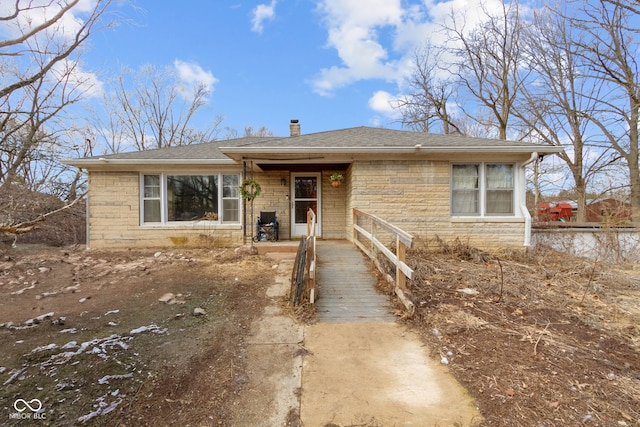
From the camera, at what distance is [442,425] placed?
2256mm

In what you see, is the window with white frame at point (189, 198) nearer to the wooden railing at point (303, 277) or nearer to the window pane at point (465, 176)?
the wooden railing at point (303, 277)

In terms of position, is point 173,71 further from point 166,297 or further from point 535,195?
point 535,195

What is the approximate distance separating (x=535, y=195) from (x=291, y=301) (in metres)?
21.1

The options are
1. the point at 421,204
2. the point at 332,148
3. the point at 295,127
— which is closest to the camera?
the point at 332,148

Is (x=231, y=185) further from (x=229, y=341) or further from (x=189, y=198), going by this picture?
(x=229, y=341)

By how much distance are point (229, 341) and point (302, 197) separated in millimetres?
6056

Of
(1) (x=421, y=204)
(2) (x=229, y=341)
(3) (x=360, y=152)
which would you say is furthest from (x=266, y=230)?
(2) (x=229, y=341)

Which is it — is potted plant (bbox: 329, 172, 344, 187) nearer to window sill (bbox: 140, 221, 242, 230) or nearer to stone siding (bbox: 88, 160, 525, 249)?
stone siding (bbox: 88, 160, 525, 249)

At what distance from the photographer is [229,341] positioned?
11.5 ft

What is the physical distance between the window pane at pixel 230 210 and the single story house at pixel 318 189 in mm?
30

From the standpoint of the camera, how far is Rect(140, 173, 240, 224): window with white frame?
28.3ft

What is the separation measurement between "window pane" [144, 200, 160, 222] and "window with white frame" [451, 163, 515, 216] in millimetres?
8361

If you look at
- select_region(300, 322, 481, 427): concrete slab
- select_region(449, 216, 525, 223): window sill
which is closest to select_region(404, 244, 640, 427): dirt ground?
select_region(300, 322, 481, 427): concrete slab

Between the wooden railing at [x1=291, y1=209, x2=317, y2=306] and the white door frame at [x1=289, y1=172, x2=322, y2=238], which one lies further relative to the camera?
→ the white door frame at [x1=289, y1=172, x2=322, y2=238]
